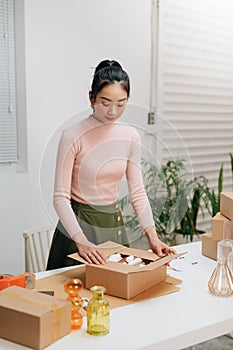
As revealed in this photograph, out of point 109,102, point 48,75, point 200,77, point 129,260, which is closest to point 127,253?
point 129,260

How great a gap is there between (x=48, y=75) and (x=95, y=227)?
130 cm

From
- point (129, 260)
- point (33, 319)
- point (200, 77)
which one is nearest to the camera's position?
point (33, 319)

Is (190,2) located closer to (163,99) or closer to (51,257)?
(163,99)

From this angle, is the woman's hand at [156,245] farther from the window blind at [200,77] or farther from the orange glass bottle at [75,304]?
the window blind at [200,77]

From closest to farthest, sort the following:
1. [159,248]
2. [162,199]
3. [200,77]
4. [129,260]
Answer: [129,260]
[159,248]
[162,199]
[200,77]

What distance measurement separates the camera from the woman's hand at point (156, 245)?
5.41 ft

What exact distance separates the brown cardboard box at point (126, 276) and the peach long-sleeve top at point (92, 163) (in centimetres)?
20

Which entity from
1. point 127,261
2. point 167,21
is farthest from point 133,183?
point 167,21

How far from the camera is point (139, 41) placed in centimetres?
306

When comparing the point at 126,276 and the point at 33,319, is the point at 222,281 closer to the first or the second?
the point at 126,276

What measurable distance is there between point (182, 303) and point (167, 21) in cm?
230

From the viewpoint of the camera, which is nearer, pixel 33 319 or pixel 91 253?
pixel 33 319

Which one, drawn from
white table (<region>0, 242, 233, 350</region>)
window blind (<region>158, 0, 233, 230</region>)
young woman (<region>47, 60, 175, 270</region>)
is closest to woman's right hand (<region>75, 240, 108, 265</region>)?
young woman (<region>47, 60, 175, 270</region>)

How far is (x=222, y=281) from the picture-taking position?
1451 mm
